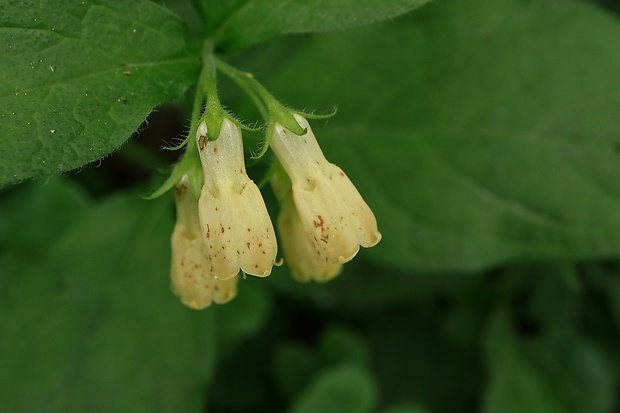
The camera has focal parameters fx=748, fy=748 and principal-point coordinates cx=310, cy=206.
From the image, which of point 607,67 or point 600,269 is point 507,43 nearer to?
point 607,67

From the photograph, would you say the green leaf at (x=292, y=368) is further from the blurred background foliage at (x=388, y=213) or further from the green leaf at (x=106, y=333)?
the green leaf at (x=106, y=333)

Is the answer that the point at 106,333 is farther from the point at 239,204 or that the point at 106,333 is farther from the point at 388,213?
the point at 239,204

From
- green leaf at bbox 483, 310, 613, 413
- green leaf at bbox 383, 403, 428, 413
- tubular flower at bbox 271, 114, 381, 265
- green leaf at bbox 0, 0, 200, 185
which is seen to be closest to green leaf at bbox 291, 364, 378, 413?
green leaf at bbox 383, 403, 428, 413

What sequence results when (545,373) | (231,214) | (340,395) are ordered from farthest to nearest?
(545,373) < (340,395) < (231,214)

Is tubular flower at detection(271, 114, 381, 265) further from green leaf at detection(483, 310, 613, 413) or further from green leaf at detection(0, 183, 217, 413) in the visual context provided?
green leaf at detection(483, 310, 613, 413)

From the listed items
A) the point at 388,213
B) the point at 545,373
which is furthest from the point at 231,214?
the point at 545,373
